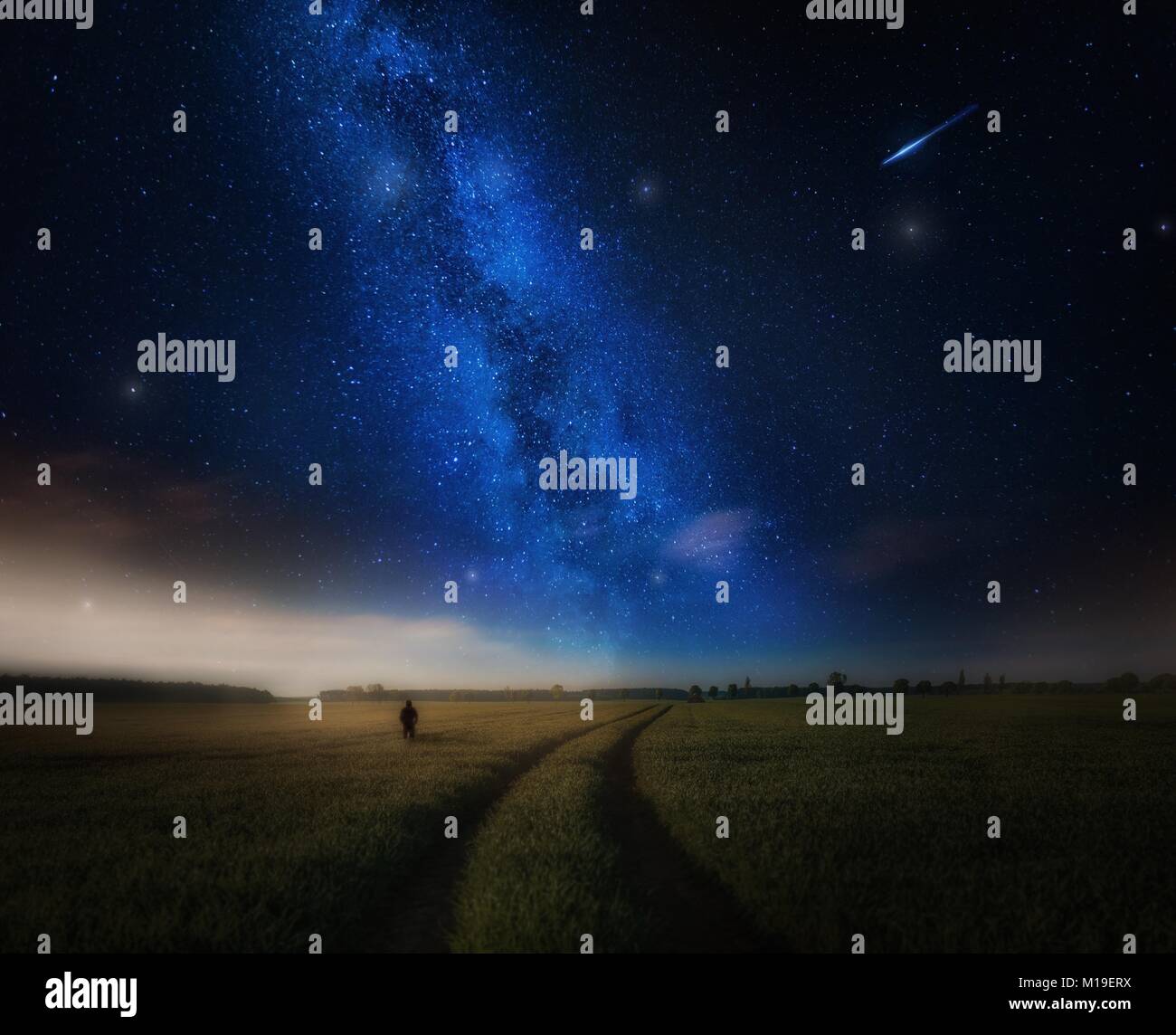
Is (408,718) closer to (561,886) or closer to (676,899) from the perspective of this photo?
(561,886)

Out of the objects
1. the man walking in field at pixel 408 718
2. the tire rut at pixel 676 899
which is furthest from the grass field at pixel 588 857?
the man walking in field at pixel 408 718

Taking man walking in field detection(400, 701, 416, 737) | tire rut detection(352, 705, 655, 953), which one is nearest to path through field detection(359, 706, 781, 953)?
tire rut detection(352, 705, 655, 953)

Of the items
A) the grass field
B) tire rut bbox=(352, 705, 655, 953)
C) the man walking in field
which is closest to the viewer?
the grass field

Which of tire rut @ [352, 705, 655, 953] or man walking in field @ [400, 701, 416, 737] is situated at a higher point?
tire rut @ [352, 705, 655, 953]

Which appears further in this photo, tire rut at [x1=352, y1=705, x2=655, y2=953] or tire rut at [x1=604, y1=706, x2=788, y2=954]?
tire rut at [x1=352, y1=705, x2=655, y2=953]

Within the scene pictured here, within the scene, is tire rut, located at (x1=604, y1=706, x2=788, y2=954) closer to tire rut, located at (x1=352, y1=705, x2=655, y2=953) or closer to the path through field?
the path through field

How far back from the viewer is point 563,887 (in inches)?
346

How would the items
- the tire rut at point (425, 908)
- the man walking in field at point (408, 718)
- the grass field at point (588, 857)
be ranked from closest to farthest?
the grass field at point (588, 857), the tire rut at point (425, 908), the man walking in field at point (408, 718)

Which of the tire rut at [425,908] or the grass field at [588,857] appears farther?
the tire rut at [425,908]

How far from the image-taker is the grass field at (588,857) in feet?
25.1

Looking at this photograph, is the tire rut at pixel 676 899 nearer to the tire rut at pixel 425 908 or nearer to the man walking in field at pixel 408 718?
the tire rut at pixel 425 908

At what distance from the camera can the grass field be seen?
766 centimetres

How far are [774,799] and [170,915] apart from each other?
12989 mm
